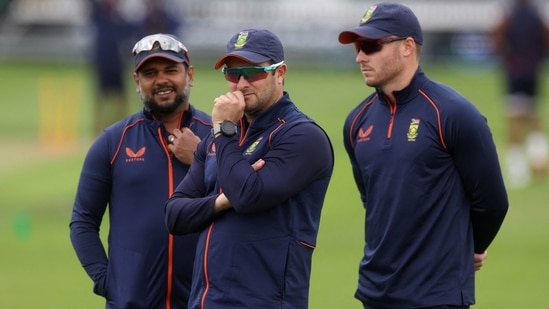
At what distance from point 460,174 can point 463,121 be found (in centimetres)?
28

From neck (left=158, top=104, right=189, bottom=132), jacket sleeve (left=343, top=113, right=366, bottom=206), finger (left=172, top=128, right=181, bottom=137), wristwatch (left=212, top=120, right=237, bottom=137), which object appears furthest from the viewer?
jacket sleeve (left=343, top=113, right=366, bottom=206)

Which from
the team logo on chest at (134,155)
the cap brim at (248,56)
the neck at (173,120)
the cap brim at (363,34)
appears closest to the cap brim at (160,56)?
the neck at (173,120)

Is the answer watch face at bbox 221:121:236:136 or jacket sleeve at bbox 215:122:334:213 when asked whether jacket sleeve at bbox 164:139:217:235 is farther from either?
watch face at bbox 221:121:236:136

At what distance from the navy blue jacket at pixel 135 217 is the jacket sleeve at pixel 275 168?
82 cm

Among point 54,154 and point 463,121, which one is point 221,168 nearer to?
point 463,121

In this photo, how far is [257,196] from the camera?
5852 mm

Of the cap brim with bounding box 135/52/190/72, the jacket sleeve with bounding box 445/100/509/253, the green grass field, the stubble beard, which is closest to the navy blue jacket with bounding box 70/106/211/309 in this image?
the stubble beard

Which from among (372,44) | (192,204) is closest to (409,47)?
(372,44)

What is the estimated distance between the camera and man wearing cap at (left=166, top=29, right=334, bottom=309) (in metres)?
5.91

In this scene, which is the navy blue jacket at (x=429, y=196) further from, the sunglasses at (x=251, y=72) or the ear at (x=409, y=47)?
the sunglasses at (x=251, y=72)

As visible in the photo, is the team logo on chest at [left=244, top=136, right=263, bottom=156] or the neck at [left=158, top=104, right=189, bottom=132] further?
the neck at [left=158, top=104, right=189, bottom=132]

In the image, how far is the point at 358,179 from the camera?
7.11 metres

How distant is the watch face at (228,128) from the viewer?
19.6 feet

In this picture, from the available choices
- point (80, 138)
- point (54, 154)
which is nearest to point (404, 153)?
point (54, 154)
